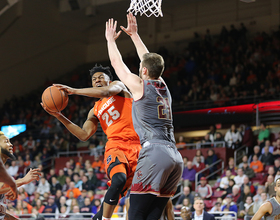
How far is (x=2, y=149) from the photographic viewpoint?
426cm

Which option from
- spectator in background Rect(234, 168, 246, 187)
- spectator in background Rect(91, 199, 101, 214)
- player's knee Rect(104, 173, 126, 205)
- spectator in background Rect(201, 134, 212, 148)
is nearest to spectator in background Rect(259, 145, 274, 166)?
spectator in background Rect(234, 168, 246, 187)

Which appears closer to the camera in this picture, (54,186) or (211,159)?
(211,159)

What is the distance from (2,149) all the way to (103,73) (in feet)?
4.86

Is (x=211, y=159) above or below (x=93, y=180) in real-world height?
above

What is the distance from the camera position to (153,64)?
3.52 metres

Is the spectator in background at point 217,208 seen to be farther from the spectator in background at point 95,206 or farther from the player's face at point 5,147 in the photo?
the player's face at point 5,147

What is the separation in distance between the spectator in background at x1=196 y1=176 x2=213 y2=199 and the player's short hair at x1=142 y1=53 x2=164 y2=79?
750cm

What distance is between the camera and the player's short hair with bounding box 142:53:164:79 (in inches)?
138

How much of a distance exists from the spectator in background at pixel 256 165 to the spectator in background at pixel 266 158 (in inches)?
4.5

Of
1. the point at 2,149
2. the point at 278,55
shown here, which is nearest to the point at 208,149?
the point at 278,55

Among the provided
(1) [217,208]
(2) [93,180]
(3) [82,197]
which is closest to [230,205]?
(1) [217,208]

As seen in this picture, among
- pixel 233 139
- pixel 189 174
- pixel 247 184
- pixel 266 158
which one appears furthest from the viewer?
pixel 233 139

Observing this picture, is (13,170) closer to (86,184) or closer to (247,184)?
(86,184)

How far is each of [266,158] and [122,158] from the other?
7.33m
